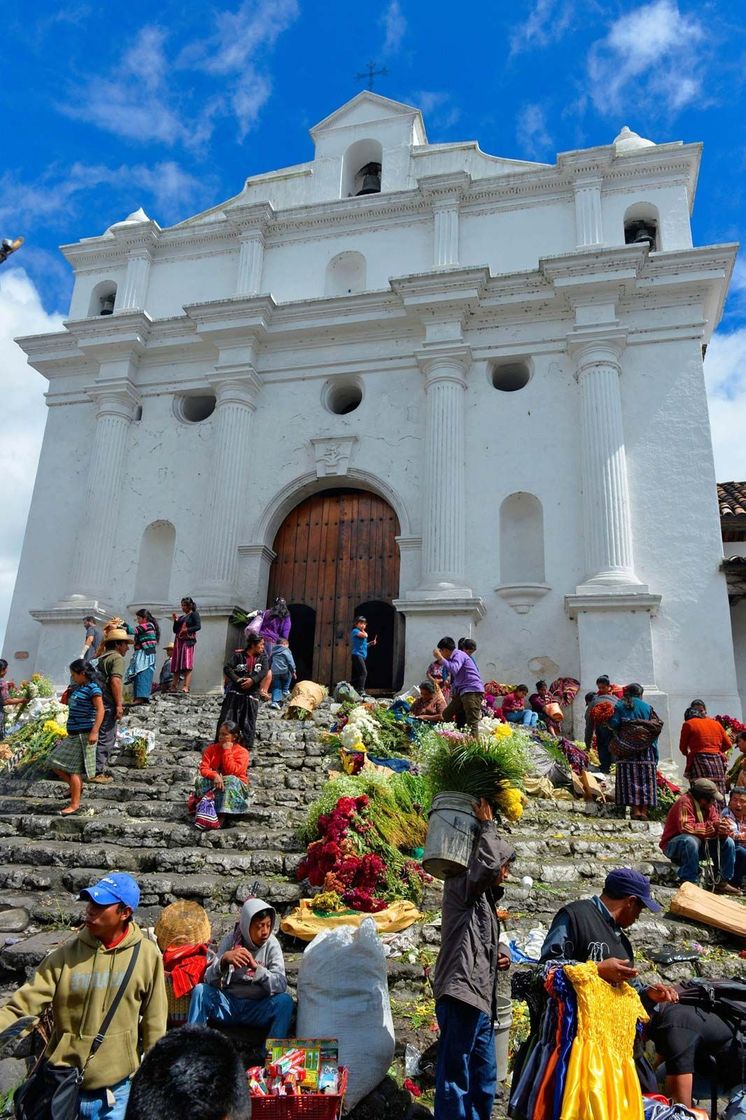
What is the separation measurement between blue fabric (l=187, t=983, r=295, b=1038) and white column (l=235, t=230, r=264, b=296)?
49.0 ft

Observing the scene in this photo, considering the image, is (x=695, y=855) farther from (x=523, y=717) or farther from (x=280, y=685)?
(x=280, y=685)

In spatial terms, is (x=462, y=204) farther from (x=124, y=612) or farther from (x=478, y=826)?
(x=478, y=826)

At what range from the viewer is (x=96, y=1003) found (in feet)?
10.4

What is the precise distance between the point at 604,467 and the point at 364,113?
10581mm

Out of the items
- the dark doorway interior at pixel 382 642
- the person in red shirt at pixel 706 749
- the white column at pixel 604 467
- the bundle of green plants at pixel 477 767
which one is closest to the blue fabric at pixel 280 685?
the dark doorway interior at pixel 382 642

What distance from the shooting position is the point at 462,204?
54.1 ft

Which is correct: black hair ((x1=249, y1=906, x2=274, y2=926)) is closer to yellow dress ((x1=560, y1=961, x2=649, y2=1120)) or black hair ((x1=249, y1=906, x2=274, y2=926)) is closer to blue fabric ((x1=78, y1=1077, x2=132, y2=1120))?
blue fabric ((x1=78, y1=1077, x2=132, y2=1120))

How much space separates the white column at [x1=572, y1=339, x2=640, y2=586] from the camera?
13258 millimetres

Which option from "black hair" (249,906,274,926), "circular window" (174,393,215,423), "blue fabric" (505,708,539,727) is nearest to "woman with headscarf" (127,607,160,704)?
"blue fabric" (505,708,539,727)

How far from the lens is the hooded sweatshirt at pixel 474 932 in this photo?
12.1 ft

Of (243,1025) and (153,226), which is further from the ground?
(153,226)

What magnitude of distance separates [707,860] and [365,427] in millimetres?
10546

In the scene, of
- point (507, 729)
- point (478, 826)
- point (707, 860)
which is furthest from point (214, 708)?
point (478, 826)

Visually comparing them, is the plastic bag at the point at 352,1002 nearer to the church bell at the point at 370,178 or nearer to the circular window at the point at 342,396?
the circular window at the point at 342,396
